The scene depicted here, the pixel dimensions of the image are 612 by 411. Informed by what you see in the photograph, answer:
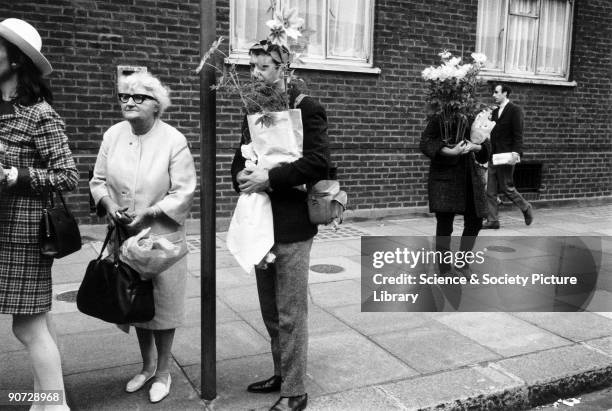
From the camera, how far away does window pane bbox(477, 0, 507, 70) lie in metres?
9.98

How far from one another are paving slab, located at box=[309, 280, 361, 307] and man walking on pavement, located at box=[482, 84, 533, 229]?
3471 millimetres

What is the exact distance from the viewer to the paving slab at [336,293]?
5402 millimetres

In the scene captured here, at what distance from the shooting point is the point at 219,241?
7660mm

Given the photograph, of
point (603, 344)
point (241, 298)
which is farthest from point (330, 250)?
point (603, 344)

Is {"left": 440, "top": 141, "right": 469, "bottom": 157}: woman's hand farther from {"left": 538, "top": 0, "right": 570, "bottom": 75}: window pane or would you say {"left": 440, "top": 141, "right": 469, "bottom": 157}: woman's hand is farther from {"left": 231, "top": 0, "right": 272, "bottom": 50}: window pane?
{"left": 538, "top": 0, "right": 570, "bottom": 75}: window pane

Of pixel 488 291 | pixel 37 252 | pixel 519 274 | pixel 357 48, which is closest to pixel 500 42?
pixel 357 48

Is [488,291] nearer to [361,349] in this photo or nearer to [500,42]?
[361,349]

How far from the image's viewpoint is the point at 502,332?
4781 millimetres

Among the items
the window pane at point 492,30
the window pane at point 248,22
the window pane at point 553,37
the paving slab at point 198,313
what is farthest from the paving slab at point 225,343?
the window pane at point 553,37

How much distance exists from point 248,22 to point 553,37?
5.57 meters

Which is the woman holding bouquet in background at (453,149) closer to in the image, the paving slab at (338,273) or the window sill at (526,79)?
the paving slab at (338,273)

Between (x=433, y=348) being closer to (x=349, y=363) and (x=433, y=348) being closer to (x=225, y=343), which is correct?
(x=349, y=363)

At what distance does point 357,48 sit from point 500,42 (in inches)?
108

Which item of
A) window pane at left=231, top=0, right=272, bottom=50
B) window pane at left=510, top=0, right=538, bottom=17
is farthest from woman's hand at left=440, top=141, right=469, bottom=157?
window pane at left=510, top=0, right=538, bottom=17
